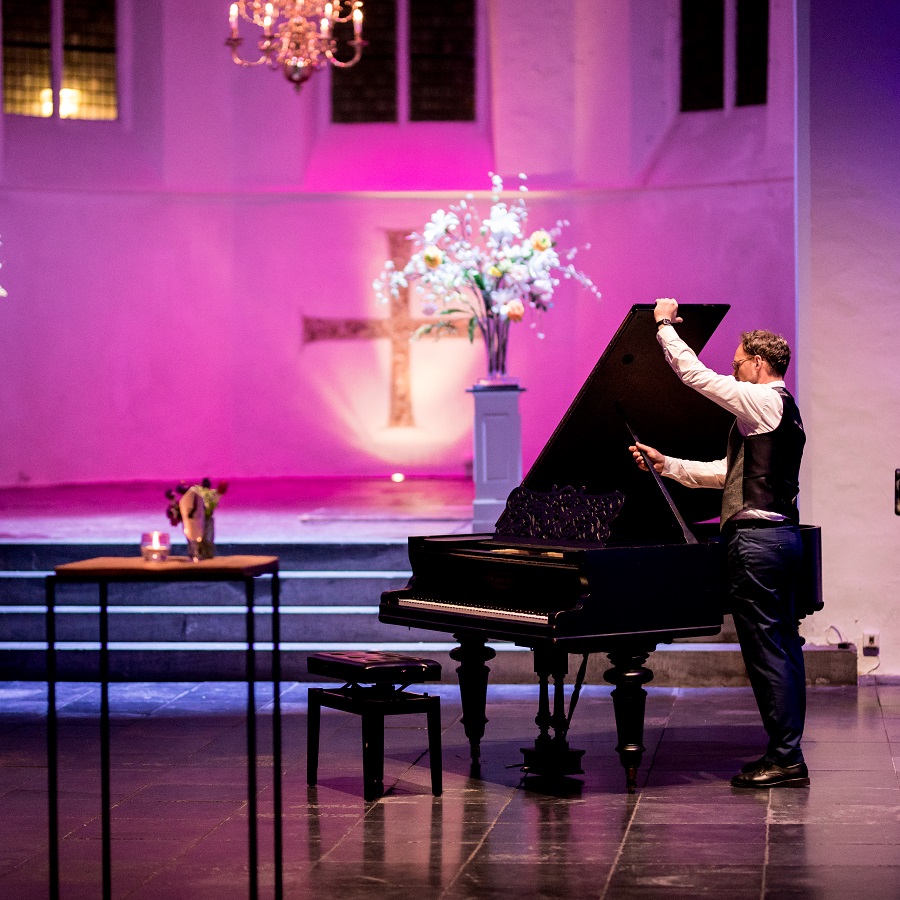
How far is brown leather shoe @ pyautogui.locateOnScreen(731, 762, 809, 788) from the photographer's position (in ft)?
18.1

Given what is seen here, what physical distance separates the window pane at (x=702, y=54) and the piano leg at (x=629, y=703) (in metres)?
9.62

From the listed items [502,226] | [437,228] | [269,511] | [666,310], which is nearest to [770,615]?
[666,310]

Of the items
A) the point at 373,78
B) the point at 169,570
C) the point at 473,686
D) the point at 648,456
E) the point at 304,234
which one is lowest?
the point at 473,686

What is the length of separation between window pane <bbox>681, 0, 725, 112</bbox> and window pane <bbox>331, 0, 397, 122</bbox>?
8.89 ft

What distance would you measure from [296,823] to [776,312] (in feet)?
31.2

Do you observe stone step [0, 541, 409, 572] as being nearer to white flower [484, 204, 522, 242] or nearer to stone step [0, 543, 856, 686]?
stone step [0, 543, 856, 686]

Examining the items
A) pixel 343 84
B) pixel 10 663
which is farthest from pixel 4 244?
pixel 10 663

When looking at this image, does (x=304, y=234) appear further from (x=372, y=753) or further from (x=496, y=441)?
(x=372, y=753)

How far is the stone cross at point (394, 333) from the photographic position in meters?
14.6

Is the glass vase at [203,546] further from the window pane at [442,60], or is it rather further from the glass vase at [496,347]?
the window pane at [442,60]

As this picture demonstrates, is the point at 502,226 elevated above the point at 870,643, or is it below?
above

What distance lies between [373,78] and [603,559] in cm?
1033

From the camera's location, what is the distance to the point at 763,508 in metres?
5.34

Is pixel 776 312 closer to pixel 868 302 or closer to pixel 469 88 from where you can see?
pixel 469 88
